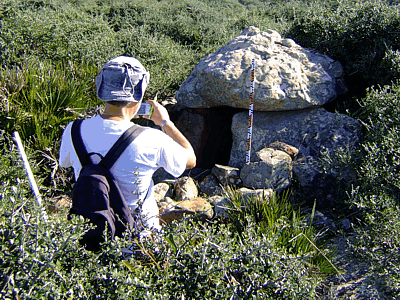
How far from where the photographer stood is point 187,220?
262 cm

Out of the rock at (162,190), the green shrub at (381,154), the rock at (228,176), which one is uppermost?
the green shrub at (381,154)

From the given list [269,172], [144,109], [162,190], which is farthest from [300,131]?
[144,109]

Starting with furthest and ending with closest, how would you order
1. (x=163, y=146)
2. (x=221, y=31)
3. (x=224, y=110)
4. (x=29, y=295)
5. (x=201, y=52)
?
(x=221, y=31), (x=201, y=52), (x=224, y=110), (x=163, y=146), (x=29, y=295)

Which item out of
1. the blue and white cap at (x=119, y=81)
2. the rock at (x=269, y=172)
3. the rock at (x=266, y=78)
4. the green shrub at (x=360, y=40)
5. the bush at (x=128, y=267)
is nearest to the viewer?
the bush at (x=128, y=267)

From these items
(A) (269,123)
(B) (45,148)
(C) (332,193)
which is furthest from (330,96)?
(B) (45,148)

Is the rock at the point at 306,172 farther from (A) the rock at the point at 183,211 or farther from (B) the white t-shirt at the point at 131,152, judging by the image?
(B) the white t-shirt at the point at 131,152

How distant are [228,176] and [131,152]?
264 cm

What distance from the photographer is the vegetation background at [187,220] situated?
1824 mm

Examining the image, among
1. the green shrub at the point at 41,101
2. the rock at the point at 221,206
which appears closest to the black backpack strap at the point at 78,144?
the rock at the point at 221,206

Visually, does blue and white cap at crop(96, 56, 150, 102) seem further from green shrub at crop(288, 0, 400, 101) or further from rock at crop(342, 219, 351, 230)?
green shrub at crop(288, 0, 400, 101)

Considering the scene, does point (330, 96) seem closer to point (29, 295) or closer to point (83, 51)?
point (83, 51)

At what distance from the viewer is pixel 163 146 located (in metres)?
A: 2.35

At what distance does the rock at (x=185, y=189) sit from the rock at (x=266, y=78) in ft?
4.41

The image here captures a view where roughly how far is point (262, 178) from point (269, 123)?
1.13 metres
